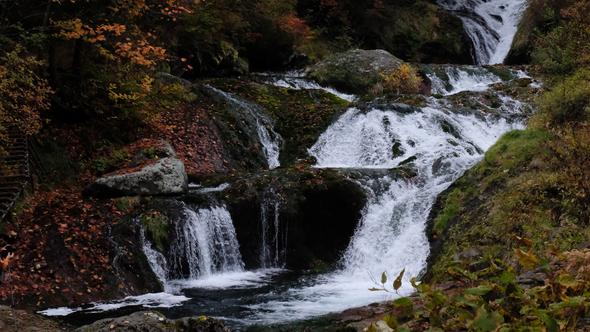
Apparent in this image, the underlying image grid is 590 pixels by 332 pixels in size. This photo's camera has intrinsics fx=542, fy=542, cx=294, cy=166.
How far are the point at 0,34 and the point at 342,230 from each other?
7.62 metres

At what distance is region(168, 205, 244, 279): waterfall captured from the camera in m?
10.1

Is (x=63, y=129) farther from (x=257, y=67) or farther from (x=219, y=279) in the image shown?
(x=257, y=67)

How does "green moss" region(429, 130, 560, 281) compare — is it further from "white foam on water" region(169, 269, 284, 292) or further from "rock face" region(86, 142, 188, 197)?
"rock face" region(86, 142, 188, 197)

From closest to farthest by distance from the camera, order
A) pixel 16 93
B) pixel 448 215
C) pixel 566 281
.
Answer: pixel 566 281 < pixel 16 93 < pixel 448 215

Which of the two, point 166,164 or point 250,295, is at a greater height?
point 166,164

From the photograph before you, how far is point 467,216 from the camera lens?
8.59m

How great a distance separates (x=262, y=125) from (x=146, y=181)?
6051 mm

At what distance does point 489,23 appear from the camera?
102 ft

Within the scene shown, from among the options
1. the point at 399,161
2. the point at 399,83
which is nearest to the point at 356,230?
the point at 399,161

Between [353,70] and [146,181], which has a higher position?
[353,70]

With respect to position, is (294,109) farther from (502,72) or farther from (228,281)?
(502,72)

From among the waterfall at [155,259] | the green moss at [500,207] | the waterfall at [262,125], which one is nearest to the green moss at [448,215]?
the green moss at [500,207]

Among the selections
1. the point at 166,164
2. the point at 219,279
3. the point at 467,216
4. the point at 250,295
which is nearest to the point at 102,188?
the point at 166,164

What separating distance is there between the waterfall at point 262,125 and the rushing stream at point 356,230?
38 millimetres
